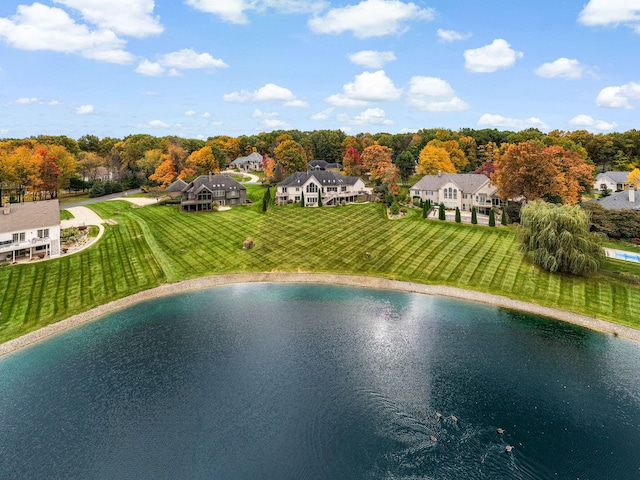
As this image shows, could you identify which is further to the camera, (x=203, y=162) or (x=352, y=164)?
(x=352, y=164)

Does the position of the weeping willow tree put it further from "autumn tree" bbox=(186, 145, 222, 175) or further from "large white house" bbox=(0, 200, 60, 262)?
"autumn tree" bbox=(186, 145, 222, 175)

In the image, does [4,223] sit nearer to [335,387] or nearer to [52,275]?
[52,275]

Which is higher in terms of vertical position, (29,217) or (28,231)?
(29,217)

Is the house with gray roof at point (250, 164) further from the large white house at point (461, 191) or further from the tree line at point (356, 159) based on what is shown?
the large white house at point (461, 191)

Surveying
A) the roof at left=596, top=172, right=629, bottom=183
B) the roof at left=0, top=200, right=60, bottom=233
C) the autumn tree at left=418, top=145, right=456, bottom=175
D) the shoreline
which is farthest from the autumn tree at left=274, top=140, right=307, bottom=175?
the roof at left=596, top=172, right=629, bottom=183

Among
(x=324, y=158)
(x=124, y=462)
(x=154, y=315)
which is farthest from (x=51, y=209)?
(x=324, y=158)

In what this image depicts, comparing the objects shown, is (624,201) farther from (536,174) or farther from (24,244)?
(24,244)

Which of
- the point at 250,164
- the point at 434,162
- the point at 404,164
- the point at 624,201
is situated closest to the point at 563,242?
the point at 624,201
